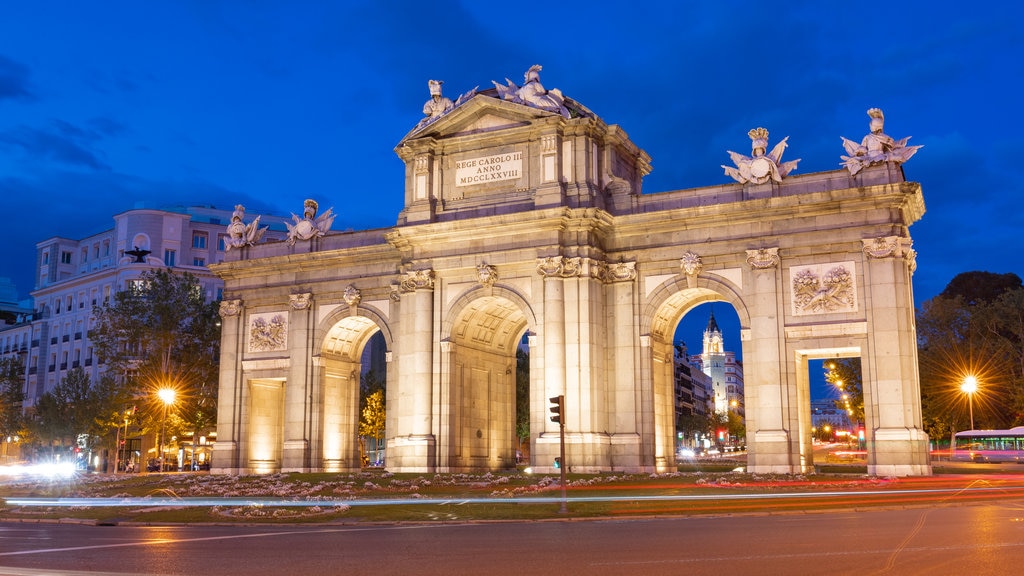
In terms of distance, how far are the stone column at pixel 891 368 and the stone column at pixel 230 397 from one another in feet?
116

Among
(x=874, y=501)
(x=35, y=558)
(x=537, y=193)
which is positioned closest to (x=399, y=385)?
(x=537, y=193)

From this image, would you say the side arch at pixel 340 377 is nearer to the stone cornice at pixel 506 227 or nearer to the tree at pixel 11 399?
the stone cornice at pixel 506 227

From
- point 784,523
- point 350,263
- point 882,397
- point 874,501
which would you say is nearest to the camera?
point 784,523

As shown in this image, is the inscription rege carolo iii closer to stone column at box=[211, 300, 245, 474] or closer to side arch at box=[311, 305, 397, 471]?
side arch at box=[311, 305, 397, 471]

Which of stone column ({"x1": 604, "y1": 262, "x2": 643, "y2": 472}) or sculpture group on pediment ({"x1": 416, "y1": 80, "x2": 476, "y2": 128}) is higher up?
sculpture group on pediment ({"x1": 416, "y1": 80, "x2": 476, "y2": 128})

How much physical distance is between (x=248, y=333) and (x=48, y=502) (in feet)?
79.2

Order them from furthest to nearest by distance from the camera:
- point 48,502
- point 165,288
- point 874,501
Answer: point 165,288, point 48,502, point 874,501

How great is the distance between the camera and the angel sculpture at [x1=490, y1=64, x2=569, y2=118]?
49.7 m

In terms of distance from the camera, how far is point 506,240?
49.4 meters

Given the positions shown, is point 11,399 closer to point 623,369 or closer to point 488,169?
point 488,169

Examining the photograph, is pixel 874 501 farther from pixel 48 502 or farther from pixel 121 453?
pixel 121 453

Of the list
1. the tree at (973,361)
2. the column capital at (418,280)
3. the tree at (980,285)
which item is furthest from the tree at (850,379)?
the column capital at (418,280)

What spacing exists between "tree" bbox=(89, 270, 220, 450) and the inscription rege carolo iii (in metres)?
30.9

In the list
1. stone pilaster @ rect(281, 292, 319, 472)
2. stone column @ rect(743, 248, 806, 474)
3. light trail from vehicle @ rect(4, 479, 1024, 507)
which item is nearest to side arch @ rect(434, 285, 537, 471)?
stone pilaster @ rect(281, 292, 319, 472)
